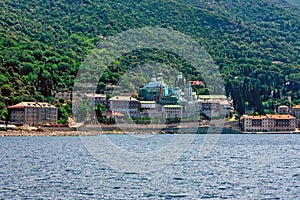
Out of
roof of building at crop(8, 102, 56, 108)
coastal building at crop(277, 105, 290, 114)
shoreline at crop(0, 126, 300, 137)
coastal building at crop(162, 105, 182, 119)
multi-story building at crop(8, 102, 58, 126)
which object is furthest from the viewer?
coastal building at crop(277, 105, 290, 114)

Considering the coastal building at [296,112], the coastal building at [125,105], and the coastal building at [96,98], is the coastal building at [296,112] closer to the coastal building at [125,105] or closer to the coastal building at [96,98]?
the coastal building at [125,105]

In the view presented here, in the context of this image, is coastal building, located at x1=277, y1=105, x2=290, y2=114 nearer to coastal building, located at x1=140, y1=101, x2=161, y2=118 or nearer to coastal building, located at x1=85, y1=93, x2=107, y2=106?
coastal building, located at x1=140, y1=101, x2=161, y2=118

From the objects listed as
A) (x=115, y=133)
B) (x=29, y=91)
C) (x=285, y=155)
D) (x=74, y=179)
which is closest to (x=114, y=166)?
(x=74, y=179)

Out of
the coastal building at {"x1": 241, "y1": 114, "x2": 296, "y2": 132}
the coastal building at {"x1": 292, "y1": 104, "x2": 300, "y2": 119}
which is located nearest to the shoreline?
the coastal building at {"x1": 241, "y1": 114, "x2": 296, "y2": 132}

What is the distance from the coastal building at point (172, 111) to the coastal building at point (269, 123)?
12517 millimetres

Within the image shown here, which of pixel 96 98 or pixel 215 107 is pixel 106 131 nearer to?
pixel 96 98

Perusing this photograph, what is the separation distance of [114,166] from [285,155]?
17.2 metres

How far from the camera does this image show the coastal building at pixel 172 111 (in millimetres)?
131900

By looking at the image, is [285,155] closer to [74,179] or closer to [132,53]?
[74,179]

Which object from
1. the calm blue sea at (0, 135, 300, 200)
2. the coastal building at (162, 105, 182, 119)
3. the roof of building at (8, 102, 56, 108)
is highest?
the roof of building at (8, 102, 56, 108)

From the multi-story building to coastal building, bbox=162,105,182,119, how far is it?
24.2 meters

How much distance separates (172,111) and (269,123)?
18206 mm

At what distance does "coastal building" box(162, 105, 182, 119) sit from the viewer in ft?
433

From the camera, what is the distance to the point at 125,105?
13188cm
